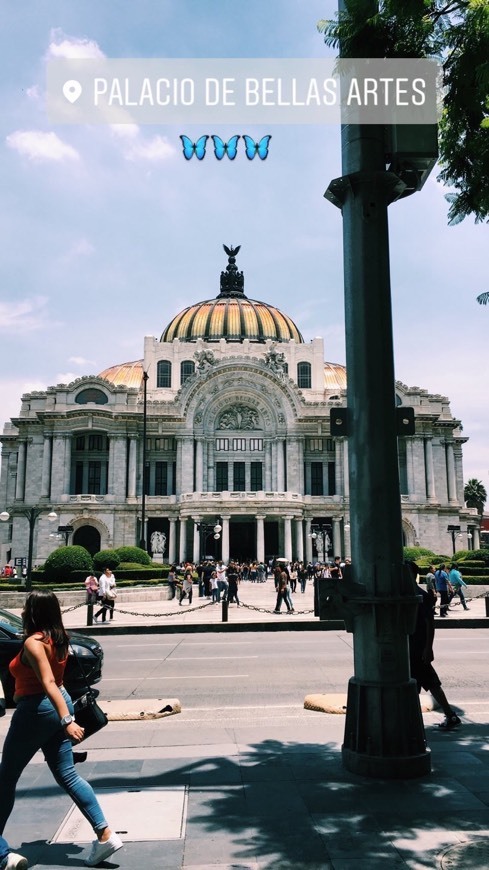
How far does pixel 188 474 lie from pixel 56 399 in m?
14.5

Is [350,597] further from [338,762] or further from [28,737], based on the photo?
[28,737]

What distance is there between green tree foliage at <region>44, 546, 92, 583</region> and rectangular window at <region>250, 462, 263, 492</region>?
103ft

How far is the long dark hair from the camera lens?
5.41 metres

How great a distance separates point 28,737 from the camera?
17.0ft

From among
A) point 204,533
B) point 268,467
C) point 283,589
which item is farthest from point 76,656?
point 268,467

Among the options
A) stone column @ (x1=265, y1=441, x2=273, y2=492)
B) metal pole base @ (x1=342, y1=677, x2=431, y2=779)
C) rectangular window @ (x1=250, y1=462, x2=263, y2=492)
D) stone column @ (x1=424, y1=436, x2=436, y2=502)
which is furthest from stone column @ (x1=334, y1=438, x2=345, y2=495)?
metal pole base @ (x1=342, y1=677, x2=431, y2=779)

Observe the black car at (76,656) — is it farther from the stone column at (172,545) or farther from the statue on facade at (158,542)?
the stone column at (172,545)

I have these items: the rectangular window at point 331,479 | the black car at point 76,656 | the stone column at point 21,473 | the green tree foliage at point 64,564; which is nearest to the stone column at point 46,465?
the stone column at point 21,473

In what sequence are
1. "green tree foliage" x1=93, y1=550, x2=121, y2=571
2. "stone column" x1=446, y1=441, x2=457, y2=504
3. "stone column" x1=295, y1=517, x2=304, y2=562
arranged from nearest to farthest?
1. "green tree foliage" x1=93, y1=550, x2=121, y2=571
2. "stone column" x1=295, y1=517, x2=304, y2=562
3. "stone column" x1=446, y1=441, x2=457, y2=504

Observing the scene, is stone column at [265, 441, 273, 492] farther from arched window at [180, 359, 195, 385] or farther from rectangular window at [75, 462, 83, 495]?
rectangular window at [75, 462, 83, 495]

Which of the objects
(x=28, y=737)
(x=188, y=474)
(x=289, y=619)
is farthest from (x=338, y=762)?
(x=188, y=474)

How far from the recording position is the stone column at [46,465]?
221ft

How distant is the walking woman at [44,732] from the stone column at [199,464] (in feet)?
203

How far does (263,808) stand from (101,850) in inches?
64.6
